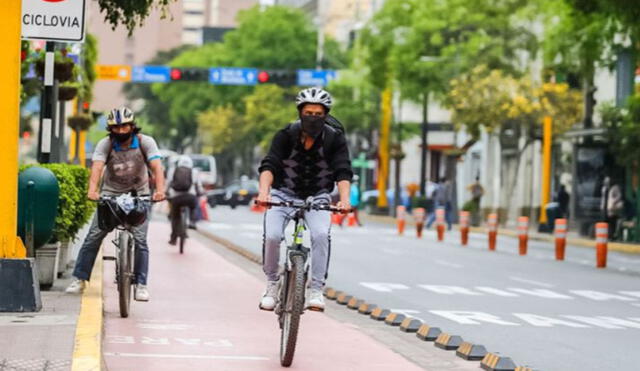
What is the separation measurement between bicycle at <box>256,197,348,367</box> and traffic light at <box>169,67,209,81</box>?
A: 64010 millimetres

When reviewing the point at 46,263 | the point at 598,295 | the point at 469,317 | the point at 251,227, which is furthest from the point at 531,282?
the point at 251,227

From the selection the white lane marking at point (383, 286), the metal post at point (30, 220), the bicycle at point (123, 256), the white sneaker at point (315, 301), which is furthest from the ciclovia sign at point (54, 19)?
the white lane marking at point (383, 286)

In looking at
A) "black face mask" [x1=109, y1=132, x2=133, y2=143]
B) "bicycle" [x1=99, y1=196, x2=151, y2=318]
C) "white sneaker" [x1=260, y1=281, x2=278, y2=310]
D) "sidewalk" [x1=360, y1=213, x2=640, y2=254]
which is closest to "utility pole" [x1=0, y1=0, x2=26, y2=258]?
"bicycle" [x1=99, y1=196, x2=151, y2=318]

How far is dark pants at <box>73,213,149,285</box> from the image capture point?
14.3 meters

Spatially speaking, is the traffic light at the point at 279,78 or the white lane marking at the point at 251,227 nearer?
the white lane marking at the point at 251,227

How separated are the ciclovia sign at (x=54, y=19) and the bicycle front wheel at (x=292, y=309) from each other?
183 inches

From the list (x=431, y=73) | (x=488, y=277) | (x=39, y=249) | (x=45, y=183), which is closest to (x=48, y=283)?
(x=39, y=249)

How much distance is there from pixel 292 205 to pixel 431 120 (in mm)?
84820

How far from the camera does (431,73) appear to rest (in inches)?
2507

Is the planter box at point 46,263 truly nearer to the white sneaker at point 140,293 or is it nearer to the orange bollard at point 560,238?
the white sneaker at point 140,293

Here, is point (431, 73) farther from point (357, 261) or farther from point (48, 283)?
point (48, 283)

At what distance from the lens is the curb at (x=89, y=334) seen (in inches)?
369

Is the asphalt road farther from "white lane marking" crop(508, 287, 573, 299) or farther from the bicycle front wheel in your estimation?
the bicycle front wheel

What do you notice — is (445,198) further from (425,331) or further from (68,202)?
(425,331)
